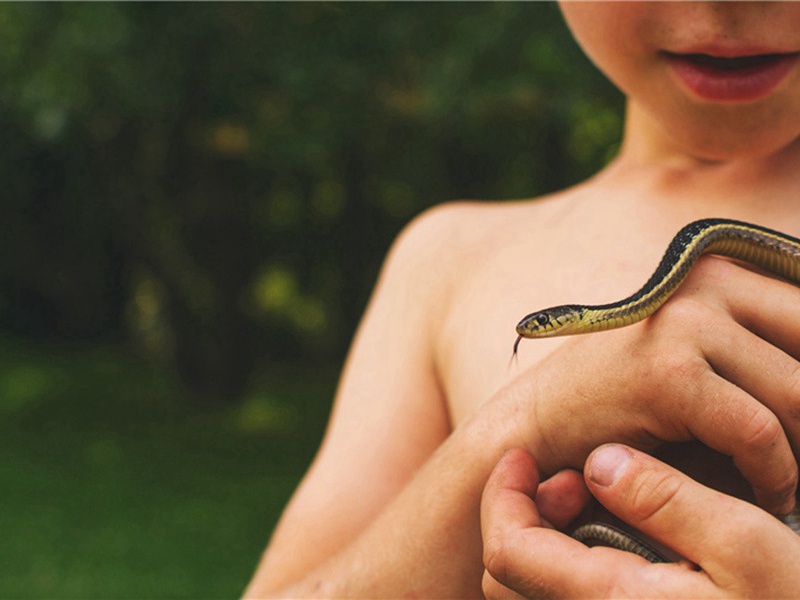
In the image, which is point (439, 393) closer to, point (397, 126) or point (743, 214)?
point (743, 214)

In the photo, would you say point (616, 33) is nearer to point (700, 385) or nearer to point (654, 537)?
point (700, 385)

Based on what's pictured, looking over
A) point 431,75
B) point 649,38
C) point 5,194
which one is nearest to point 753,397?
point 649,38

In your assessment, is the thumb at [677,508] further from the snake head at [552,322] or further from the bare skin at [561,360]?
the snake head at [552,322]

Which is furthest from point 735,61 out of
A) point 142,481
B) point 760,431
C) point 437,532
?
point 142,481

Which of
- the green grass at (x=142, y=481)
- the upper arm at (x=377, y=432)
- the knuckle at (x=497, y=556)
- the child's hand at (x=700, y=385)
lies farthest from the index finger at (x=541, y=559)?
the green grass at (x=142, y=481)

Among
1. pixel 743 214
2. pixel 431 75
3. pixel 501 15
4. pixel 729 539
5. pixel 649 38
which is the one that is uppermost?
pixel 501 15

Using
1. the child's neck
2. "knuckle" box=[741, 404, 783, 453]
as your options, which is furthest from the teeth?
"knuckle" box=[741, 404, 783, 453]
